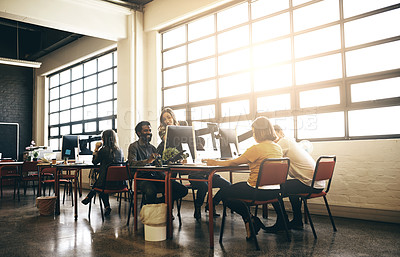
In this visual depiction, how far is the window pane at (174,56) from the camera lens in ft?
21.4

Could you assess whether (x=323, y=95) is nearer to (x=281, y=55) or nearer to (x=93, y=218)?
(x=281, y=55)

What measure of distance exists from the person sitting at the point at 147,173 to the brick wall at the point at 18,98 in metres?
7.66

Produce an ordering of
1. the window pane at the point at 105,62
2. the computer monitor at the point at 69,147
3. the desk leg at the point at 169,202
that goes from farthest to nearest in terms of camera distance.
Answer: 1. the window pane at the point at 105,62
2. the computer monitor at the point at 69,147
3. the desk leg at the point at 169,202

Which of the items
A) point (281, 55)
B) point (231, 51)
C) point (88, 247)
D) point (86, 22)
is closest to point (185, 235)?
point (88, 247)

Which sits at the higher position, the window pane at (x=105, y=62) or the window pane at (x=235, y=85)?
the window pane at (x=105, y=62)

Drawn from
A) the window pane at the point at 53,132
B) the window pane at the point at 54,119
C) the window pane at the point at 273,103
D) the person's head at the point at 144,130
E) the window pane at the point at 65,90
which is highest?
the window pane at the point at 65,90

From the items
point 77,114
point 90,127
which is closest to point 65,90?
point 77,114

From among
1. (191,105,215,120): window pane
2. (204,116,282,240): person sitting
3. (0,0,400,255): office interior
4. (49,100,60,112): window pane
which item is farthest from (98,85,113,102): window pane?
(204,116,282,240): person sitting

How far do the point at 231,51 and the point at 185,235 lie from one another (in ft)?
11.1

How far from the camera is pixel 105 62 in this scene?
325 inches

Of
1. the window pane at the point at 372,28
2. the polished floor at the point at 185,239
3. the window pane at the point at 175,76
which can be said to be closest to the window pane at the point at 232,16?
the window pane at the point at 175,76

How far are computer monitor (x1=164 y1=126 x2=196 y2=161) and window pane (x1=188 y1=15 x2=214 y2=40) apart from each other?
301cm

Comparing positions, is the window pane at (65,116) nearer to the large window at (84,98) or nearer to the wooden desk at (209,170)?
the large window at (84,98)

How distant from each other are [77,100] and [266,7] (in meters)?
6.09
